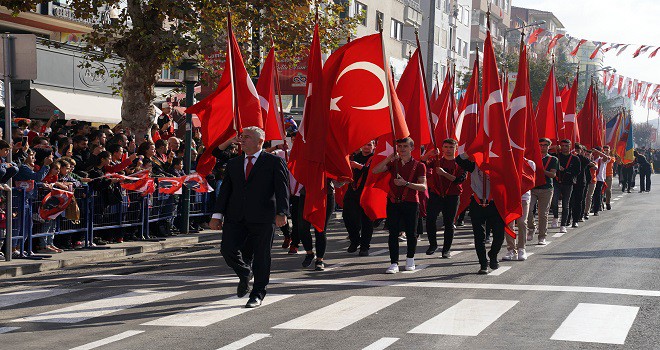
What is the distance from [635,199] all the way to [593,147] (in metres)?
11.1

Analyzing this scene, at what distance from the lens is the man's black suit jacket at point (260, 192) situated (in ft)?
32.2

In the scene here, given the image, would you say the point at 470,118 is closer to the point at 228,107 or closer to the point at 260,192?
the point at 228,107

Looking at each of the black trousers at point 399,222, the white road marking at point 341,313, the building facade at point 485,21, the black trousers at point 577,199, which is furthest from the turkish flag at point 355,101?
the building facade at point 485,21

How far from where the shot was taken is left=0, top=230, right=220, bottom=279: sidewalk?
1279 cm

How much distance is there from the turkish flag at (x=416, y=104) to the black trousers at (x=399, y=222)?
2653 millimetres

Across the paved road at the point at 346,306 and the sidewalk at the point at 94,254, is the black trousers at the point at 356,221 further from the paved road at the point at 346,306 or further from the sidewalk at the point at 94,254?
the sidewalk at the point at 94,254

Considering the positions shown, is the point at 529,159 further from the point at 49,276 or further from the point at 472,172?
the point at 49,276

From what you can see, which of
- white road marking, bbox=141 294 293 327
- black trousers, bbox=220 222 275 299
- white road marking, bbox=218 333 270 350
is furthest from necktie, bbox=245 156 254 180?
white road marking, bbox=218 333 270 350

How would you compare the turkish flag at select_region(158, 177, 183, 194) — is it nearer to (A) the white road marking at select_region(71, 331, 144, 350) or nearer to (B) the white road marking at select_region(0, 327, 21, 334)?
(B) the white road marking at select_region(0, 327, 21, 334)

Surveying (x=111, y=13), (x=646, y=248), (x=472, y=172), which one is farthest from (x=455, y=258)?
(x=111, y=13)

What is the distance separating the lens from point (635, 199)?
36656 millimetres

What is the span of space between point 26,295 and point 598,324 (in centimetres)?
585

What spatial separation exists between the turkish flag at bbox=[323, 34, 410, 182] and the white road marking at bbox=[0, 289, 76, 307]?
3.80 meters

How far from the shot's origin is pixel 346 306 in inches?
387
